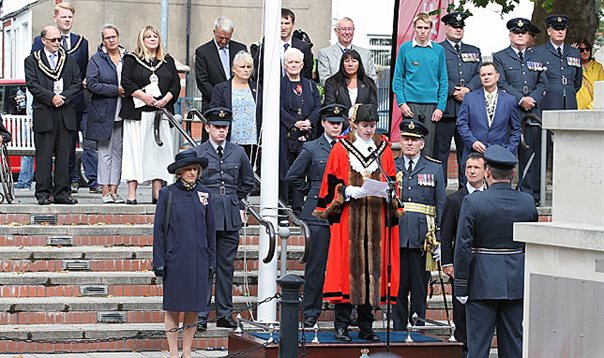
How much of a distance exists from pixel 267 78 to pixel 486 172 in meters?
2.73

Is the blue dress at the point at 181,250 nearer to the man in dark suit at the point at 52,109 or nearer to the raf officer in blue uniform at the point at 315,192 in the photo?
the raf officer in blue uniform at the point at 315,192

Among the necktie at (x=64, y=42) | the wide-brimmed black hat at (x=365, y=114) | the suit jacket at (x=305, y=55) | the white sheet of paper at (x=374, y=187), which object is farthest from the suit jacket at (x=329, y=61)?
the white sheet of paper at (x=374, y=187)

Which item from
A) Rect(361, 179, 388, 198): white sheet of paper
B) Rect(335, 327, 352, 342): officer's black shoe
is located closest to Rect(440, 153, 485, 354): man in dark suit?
Rect(361, 179, 388, 198): white sheet of paper

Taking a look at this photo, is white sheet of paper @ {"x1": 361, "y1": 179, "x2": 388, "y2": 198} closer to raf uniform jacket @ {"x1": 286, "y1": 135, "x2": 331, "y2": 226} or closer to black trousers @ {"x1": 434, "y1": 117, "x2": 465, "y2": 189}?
raf uniform jacket @ {"x1": 286, "y1": 135, "x2": 331, "y2": 226}

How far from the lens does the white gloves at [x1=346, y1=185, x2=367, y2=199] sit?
41.3 feet

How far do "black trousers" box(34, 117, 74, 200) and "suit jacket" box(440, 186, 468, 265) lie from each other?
14.9 ft

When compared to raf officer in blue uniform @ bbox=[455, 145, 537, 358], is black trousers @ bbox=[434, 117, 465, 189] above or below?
above

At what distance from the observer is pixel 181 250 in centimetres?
1247

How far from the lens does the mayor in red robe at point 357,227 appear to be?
12.8 m

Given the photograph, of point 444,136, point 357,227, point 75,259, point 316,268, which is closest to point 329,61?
point 444,136

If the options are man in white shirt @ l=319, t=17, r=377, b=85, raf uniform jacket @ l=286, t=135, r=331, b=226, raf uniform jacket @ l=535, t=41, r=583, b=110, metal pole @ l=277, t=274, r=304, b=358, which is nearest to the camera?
metal pole @ l=277, t=274, r=304, b=358

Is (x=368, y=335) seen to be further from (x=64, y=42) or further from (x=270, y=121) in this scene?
(x=64, y=42)

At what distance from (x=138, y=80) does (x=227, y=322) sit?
312 cm

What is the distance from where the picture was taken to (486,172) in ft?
38.4
